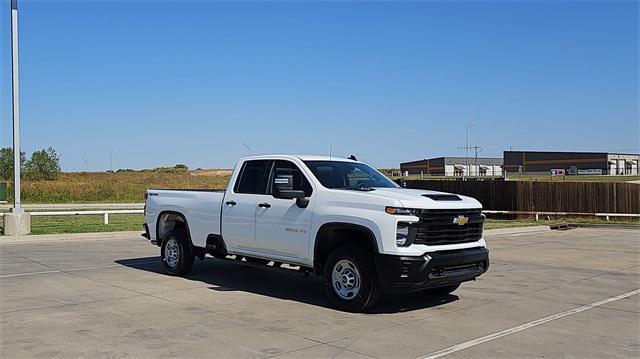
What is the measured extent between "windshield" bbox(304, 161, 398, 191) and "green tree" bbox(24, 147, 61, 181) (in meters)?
66.4

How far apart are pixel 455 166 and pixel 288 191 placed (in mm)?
76620

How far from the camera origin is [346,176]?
9.73m

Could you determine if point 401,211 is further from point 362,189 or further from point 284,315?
point 284,315

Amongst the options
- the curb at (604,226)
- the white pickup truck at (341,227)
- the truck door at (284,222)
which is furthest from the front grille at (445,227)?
the curb at (604,226)

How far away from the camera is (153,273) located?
1185 cm

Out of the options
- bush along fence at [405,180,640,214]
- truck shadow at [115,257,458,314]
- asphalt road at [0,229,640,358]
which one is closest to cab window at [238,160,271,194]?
truck shadow at [115,257,458,314]

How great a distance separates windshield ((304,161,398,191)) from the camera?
370 inches

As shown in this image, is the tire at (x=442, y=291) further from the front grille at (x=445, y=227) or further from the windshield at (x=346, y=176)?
the windshield at (x=346, y=176)

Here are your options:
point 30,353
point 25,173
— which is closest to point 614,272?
point 30,353

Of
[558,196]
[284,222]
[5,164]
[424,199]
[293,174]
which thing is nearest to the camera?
[424,199]

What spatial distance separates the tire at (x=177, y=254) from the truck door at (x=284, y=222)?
6.93 feet

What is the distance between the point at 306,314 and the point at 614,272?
795 cm

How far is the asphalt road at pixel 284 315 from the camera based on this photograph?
658 centimetres

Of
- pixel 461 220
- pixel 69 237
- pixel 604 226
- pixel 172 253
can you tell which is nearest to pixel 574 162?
pixel 604 226
